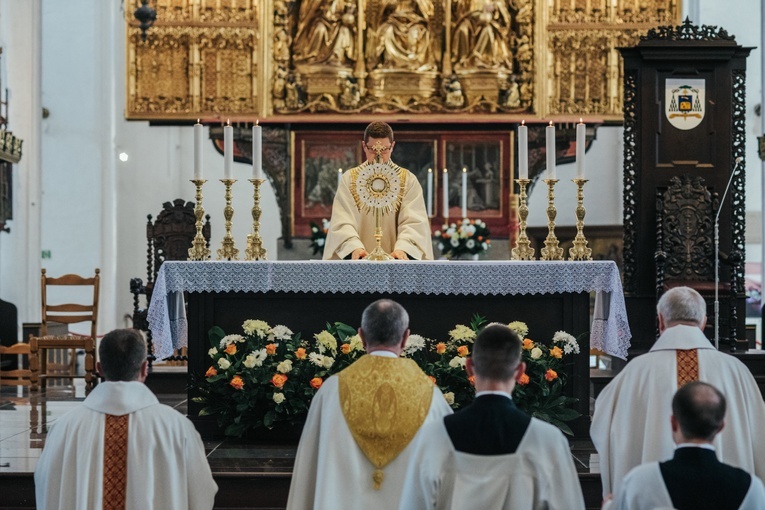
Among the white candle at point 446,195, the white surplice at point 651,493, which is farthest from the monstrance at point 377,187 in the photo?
the white candle at point 446,195

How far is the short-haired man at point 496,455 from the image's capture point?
369 cm

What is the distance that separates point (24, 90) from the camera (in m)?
14.2

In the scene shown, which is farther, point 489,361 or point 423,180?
point 423,180

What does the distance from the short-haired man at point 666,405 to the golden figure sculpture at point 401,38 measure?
10216 millimetres

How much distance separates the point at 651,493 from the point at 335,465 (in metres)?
1.66

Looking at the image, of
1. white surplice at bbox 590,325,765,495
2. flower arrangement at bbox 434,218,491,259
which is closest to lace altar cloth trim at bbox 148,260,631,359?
white surplice at bbox 590,325,765,495

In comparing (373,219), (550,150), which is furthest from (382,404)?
(373,219)

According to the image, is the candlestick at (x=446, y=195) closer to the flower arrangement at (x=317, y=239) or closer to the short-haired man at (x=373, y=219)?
the flower arrangement at (x=317, y=239)

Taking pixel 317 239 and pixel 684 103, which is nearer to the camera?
pixel 684 103

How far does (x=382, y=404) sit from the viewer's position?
477cm

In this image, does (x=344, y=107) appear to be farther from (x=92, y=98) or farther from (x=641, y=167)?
(x=641, y=167)

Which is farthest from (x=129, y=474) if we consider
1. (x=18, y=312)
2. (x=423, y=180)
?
(x=423, y=180)

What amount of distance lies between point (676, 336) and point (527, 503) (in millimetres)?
1637

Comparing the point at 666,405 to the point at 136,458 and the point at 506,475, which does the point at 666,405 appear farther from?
the point at 136,458
